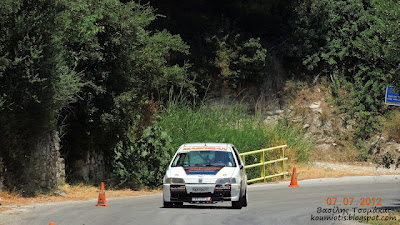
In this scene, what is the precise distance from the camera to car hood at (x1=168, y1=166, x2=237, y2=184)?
59.7ft

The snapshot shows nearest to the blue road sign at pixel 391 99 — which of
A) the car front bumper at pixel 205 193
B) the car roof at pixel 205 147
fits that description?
the car roof at pixel 205 147

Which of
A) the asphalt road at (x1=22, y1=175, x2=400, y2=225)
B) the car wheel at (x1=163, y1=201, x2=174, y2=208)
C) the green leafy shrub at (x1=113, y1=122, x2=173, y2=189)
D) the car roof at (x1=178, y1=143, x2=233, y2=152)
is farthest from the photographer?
the green leafy shrub at (x1=113, y1=122, x2=173, y2=189)

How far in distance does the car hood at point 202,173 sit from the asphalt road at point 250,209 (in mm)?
843

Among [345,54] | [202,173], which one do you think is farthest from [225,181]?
[345,54]

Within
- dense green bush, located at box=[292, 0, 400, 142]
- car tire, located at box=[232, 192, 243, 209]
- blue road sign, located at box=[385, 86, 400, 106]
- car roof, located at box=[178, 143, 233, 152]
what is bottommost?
car tire, located at box=[232, 192, 243, 209]

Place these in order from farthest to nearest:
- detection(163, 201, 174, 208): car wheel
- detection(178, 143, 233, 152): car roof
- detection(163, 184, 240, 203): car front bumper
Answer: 1. detection(178, 143, 233, 152): car roof
2. detection(163, 201, 174, 208): car wheel
3. detection(163, 184, 240, 203): car front bumper

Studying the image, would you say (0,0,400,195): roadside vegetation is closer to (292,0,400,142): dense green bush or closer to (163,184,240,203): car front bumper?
(292,0,400,142): dense green bush

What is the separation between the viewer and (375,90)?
1713 inches

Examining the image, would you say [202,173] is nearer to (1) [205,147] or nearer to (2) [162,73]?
(1) [205,147]

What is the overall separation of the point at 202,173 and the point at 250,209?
1.69 m

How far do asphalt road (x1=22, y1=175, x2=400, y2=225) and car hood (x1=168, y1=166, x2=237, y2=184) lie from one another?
843 millimetres

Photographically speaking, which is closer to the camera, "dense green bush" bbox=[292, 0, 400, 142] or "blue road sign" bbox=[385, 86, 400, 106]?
"blue road sign" bbox=[385, 86, 400, 106]

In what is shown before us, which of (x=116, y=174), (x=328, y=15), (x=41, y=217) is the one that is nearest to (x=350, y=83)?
(x=328, y=15)

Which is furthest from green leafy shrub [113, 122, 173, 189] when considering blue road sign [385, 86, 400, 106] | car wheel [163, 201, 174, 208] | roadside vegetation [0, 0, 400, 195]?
blue road sign [385, 86, 400, 106]
